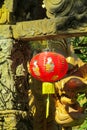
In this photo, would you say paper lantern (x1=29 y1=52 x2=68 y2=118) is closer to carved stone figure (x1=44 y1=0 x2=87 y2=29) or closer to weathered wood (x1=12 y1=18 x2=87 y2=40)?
weathered wood (x1=12 y1=18 x2=87 y2=40)

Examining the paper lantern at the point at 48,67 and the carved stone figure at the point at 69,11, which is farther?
the paper lantern at the point at 48,67

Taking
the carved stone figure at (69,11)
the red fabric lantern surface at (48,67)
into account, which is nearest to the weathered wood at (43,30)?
the carved stone figure at (69,11)

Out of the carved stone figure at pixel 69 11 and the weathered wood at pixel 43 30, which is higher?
the carved stone figure at pixel 69 11

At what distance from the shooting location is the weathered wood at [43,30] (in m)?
6.70

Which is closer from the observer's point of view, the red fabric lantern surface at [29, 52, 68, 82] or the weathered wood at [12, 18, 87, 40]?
the weathered wood at [12, 18, 87, 40]

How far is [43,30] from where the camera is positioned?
692 cm

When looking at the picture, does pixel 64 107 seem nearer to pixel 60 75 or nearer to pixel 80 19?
pixel 60 75

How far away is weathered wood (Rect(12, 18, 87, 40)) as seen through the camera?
6.70m

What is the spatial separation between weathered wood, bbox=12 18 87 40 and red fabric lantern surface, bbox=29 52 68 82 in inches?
13.0

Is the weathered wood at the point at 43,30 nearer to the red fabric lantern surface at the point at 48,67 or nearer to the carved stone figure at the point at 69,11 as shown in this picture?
the carved stone figure at the point at 69,11

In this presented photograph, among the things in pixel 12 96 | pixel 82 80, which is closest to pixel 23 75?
pixel 12 96

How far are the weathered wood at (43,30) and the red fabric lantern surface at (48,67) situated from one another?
1.08 ft

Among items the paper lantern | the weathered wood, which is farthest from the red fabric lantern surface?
the weathered wood

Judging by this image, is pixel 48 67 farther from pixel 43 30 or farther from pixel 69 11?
pixel 69 11
